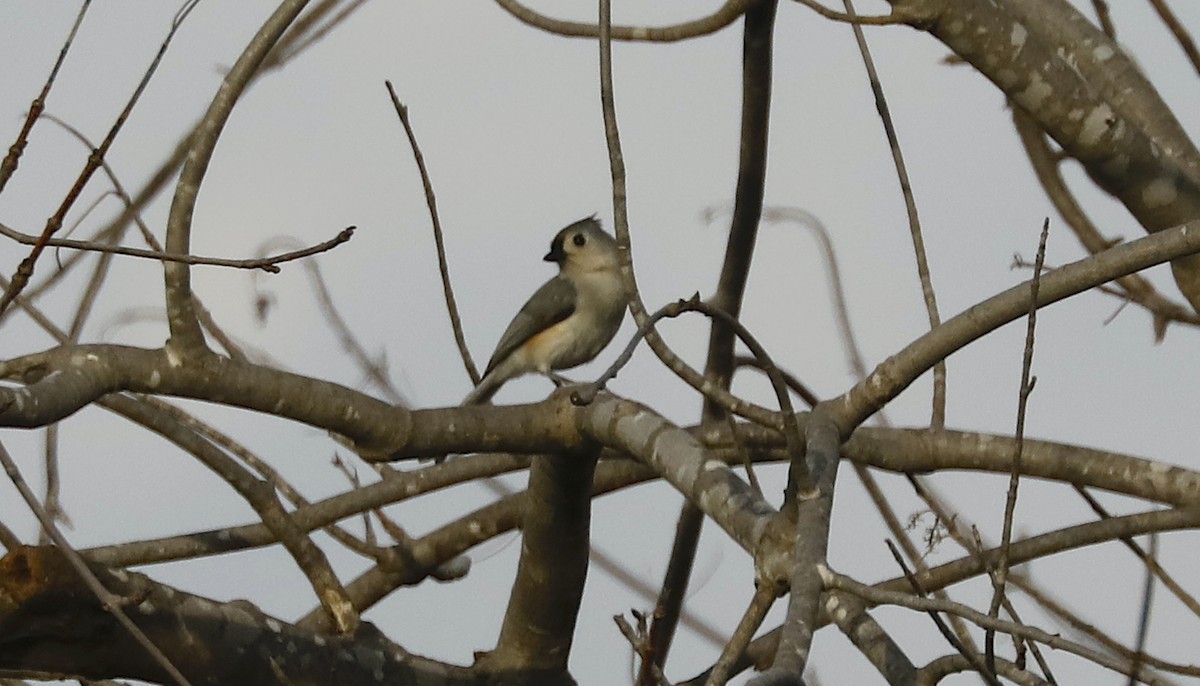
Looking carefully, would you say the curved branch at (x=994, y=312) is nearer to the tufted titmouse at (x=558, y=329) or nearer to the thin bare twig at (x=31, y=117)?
the thin bare twig at (x=31, y=117)

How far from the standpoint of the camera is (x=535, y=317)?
635cm

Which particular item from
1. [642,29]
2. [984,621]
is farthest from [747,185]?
[984,621]

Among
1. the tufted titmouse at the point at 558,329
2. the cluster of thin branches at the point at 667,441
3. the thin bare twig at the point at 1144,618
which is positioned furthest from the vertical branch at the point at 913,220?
the tufted titmouse at the point at 558,329

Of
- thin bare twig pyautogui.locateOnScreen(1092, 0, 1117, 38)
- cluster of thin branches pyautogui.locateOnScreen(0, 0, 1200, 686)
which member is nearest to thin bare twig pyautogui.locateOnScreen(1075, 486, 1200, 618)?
cluster of thin branches pyautogui.locateOnScreen(0, 0, 1200, 686)

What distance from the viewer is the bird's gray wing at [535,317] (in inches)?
248

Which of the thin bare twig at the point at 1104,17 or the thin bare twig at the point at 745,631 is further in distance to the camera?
the thin bare twig at the point at 1104,17

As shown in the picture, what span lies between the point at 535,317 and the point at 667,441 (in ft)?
11.4

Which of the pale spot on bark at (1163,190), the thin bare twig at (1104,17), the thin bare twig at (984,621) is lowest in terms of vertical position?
the thin bare twig at (984,621)

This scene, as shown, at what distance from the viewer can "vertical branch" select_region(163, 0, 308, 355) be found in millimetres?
2852

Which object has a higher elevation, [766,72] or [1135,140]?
[766,72]

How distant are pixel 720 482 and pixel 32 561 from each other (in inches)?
49.6

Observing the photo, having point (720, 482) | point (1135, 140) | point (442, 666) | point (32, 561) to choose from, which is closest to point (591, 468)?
point (442, 666)

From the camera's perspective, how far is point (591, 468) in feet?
11.6

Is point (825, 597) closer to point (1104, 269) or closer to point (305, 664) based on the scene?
point (1104, 269)
